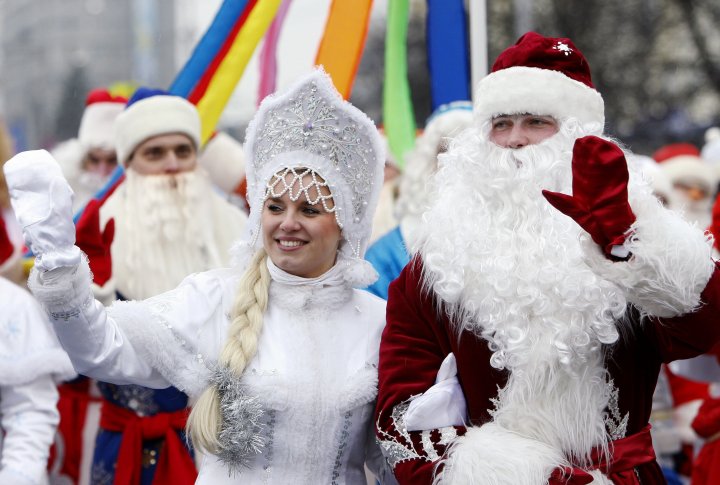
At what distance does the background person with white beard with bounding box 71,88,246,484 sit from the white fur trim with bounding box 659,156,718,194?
5131 mm

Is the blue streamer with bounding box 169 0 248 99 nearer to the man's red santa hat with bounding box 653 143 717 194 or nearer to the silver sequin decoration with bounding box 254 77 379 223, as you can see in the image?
the silver sequin decoration with bounding box 254 77 379 223

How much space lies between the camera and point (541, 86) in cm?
368

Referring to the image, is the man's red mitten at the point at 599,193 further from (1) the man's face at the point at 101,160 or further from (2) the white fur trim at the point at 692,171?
(2) the white fur trim at the point at 692,171

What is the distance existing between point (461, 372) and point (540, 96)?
0.91 meters

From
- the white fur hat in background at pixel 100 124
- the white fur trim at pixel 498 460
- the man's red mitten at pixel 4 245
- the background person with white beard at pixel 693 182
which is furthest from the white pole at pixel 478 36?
the background person with white beard at pixel 693 182

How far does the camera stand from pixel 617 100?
68.0ft

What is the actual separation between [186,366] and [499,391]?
3.21 feet

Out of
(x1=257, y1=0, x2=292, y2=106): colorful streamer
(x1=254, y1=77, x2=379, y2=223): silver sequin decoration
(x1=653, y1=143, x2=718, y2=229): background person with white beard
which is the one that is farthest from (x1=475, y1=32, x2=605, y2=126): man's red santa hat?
(x1=653, y1=143, x2=718, y2=229): background person with white beard

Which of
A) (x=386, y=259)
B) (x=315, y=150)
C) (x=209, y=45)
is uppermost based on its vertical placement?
(x=209, y=45)

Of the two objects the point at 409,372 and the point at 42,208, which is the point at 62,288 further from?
the point at 409,372

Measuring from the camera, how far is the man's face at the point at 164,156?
563 centimetres

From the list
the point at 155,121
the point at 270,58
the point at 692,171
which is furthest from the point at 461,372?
the point at 692,171

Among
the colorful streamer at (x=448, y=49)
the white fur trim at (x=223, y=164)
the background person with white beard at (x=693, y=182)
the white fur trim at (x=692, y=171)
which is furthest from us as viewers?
the white fur trim at (x=692, y=171)

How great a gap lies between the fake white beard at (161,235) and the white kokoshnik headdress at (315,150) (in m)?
1.62
